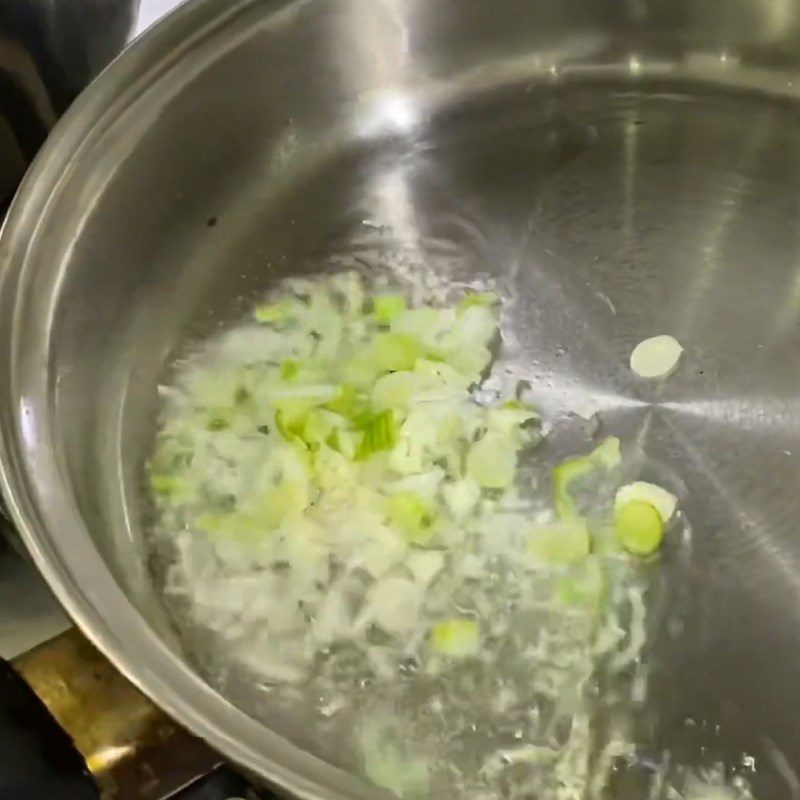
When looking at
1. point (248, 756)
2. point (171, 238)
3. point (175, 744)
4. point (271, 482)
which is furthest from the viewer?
point (171, 238)

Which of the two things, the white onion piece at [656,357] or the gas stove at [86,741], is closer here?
the gas stove at [86,741]

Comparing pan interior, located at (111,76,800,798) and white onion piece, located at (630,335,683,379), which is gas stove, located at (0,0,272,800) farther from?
white onion piece, located at (630,335,683,379)

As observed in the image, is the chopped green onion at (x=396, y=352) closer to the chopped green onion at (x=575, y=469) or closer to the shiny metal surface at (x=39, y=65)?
the chopped green onion at (x=575, y=469)

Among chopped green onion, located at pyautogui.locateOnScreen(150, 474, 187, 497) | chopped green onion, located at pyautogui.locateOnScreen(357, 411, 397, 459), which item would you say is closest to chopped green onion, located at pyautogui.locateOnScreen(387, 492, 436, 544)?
chopped green onion, located at pyautogui.locateOnScreen(357, 411, 397, 459)

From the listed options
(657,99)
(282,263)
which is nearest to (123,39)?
(282,263)

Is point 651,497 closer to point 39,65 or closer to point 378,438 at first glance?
point 378,438

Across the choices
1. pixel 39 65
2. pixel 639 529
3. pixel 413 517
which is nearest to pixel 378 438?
pixel 413 517

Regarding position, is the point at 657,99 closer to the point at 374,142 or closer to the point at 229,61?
the point at 374,142

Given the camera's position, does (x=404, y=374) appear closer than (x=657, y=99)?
Yes

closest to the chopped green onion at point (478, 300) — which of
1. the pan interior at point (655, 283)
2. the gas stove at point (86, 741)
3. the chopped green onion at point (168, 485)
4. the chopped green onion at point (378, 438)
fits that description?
the pan interior at point (655, 283)
